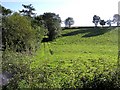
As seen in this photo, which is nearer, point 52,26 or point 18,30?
point 18,30

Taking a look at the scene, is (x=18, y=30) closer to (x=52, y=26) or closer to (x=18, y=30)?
(x=18, y=30)

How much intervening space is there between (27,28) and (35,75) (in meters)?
28.0

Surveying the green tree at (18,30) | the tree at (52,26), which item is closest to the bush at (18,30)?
the green tree at (18,30)

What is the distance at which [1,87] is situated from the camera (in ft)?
33.7

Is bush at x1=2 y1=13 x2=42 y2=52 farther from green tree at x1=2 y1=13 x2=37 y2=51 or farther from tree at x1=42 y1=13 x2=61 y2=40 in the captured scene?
tree at x1=42 y1=13 x2=61 y2=40

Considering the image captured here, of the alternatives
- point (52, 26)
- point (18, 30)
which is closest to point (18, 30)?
point (18, 30)

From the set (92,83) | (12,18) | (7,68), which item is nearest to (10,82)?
(7,68)

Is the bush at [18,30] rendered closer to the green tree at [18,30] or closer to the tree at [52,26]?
the green tree at [18,30]

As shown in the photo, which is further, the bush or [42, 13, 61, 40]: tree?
[42, 13, 61, 40]: tree

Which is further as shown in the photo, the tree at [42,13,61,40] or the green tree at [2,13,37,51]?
the tree at [42,13,61,40]

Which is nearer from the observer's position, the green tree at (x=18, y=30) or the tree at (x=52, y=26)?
the green tree at (x=18, y=30)

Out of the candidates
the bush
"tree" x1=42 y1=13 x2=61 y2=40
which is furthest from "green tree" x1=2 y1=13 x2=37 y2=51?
"tree" x1=42 y1=13 x2=61 y2=40

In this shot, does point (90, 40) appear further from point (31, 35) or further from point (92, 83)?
point (92, 83)

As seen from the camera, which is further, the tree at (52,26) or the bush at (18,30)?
the tree at (52,26)
